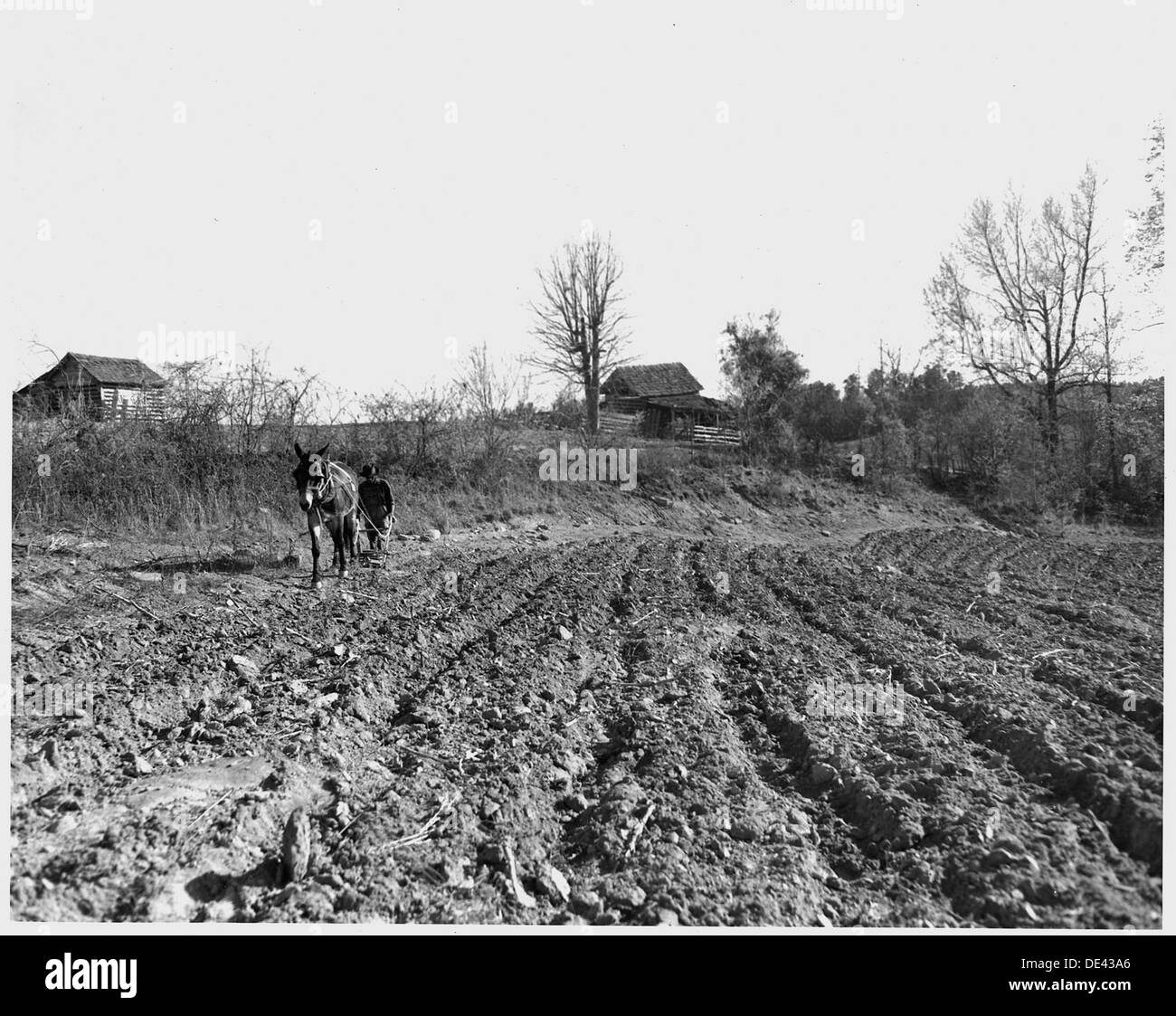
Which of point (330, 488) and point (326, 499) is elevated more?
point (330, 488)

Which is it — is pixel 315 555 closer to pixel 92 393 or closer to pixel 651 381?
pixel 92 393

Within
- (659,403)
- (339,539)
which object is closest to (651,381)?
(659,403)

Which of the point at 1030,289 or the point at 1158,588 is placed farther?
the point at 1030,289

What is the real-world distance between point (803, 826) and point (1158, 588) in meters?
10.2

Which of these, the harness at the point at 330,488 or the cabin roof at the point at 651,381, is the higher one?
the cabin roof at the point at 651,381

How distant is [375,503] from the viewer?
1110cm

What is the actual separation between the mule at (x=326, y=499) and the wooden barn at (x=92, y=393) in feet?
16.3

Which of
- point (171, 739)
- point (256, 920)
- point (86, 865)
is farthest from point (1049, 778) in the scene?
point (171, 739)

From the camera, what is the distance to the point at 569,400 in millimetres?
27875

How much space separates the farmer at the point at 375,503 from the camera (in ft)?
36.1

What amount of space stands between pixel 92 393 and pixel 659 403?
29143 mm

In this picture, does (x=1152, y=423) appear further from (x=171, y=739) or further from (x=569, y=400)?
(x=171, y=739)

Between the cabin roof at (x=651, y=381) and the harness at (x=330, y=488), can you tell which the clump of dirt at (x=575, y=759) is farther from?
the cabin roof at (x=651, y=381)

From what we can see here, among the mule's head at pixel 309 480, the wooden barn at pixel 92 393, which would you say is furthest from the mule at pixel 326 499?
the wooden barn at pixel 92 393
